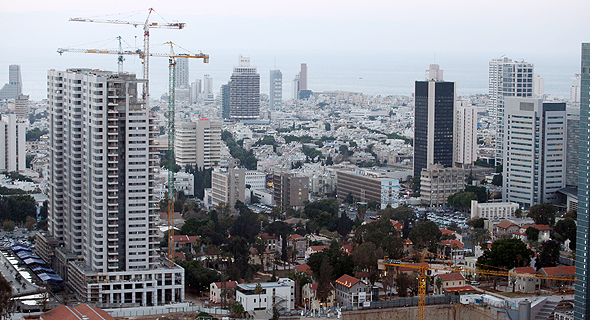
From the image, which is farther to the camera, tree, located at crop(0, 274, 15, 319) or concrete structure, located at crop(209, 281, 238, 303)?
concrete structure, located at crop(209, 281, 238, 303)

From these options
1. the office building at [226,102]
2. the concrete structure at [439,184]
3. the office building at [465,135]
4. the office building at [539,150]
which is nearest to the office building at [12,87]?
the office building at [226,102]

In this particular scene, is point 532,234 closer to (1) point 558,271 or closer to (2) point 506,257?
(2) point 506,257

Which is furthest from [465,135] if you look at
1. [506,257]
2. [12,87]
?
[12,87]

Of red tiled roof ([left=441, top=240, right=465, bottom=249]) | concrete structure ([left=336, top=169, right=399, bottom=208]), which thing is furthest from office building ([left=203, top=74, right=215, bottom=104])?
red tiled roof ([left=441, top=240, right=465, bottom=249])

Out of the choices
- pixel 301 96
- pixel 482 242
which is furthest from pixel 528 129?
pixel 301 96

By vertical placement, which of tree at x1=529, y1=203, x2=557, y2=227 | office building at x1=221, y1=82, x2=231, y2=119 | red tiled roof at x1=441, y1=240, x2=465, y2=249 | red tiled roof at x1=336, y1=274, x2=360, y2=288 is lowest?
red tiled roof at x1=336, y1=274, x2=360, y2=288

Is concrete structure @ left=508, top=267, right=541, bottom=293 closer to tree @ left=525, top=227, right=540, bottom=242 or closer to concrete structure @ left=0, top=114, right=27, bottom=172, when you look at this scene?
tree @ left=525, top=227, right=540, bottom=242
